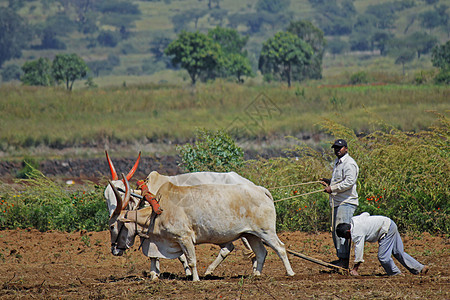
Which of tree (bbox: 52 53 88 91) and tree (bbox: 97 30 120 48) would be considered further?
tree (bbox: 97 30 120 48)

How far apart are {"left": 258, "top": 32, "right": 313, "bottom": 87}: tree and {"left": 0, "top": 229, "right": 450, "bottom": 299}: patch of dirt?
4863cm

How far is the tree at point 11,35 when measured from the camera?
349ft

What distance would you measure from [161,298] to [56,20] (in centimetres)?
12502

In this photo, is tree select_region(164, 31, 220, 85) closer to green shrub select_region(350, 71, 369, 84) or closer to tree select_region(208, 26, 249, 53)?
green shrub select_region(350, 71, 369, 84)

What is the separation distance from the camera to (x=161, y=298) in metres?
7.33

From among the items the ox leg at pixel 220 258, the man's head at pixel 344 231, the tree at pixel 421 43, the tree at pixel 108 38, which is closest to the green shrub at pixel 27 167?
the ox leg at pixel 220 258

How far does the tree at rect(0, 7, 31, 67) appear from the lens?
106450 millimetres

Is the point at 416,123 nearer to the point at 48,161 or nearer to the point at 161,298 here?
the point at 48,161

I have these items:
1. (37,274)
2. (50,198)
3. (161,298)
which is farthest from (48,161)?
(161,298)

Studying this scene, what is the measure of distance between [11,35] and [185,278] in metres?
109

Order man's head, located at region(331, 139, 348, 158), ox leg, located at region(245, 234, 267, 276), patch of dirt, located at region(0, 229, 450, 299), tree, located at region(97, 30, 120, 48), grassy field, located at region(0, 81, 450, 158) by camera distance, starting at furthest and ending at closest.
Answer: tree, located at region(97, 30, 120, 48) → grassy field, located at region(0, 81, 450, 158) → man's head, located at region(331, 139, 348, 158) → ox leg, located at region(245, 234, 267, 276) → patch of dirt, located at region(0, 229, 450, 299)

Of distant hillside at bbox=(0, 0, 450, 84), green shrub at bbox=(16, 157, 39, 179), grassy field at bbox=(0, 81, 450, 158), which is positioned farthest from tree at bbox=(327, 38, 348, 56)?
green shrub at bbox=(16, 157, 39, 179)

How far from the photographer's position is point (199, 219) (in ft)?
26.7

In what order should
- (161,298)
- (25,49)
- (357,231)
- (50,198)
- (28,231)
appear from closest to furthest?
(161,298) → (357,231) → (28,231) → (50,198) → (25,49)
